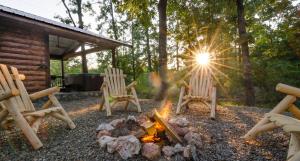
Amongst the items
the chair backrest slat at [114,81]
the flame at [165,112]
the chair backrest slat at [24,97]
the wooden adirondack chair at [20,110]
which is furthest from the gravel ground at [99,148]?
the chair backrest slat at [114,81]

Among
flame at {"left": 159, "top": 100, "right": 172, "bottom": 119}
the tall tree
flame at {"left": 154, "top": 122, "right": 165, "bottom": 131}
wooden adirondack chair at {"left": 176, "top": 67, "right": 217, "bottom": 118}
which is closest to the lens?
flame at {"left": 154, "top": 122, "right": 165, "bottom": 131}

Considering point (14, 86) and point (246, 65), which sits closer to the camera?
point (14, 86)

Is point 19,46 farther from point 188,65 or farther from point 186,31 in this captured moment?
point 188,65

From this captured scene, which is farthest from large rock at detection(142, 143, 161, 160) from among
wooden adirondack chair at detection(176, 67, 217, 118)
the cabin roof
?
the cabin roof

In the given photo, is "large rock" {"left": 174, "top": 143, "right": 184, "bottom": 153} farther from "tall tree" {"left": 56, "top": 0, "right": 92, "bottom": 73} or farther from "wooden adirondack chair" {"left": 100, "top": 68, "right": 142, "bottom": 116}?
"tall tree" {"left": 56, "top": 0, "right": 92, "bottom": 73}

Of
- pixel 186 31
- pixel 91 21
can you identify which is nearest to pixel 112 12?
pixel 91 21

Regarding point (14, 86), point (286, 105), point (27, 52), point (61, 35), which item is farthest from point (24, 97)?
point (61, 35)

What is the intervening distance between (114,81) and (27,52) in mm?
4081

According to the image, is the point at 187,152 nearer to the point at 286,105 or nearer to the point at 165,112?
the point at 286,105

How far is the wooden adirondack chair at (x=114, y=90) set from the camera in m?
4.77

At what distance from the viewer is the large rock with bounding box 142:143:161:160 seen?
2.45m

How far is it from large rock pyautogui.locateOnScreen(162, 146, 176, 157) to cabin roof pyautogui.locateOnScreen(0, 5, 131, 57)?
5.75 m

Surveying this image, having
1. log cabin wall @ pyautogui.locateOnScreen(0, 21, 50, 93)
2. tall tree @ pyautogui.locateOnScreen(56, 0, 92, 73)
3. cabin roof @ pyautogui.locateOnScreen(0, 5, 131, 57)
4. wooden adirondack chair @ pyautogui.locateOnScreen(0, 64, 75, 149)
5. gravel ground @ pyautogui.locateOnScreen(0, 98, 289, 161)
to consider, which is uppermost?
tall tree @ pyautogui.locateOnScreen(56, 0, 92, 73)

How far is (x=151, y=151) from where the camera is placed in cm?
249
